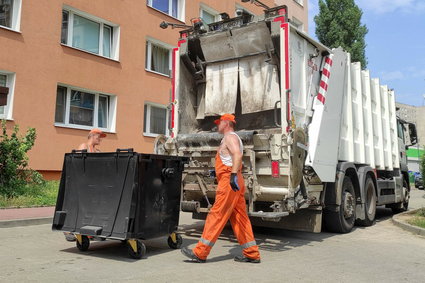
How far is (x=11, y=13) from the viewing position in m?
11.9

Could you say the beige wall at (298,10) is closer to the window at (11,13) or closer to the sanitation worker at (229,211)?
the window at (11,13)

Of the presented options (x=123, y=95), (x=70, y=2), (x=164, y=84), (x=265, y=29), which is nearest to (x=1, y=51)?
(x=70, y=2)

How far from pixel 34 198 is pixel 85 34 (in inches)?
258

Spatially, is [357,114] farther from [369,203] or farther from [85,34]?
[85,34]

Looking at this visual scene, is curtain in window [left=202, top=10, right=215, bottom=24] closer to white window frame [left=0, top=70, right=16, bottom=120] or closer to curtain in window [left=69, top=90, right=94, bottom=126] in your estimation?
curtain in window [left=69, top=90, right=94, bottom=126]

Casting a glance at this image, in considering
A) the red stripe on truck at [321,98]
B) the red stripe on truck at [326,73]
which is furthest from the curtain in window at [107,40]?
the red stripe on truck at [321,98]

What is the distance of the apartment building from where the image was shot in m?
11.9

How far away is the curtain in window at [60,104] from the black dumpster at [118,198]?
25.9 ft

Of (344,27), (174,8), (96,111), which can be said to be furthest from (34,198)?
(344,27)

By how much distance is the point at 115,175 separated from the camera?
511 centimetres

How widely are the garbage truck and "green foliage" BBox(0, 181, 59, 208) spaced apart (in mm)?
4200

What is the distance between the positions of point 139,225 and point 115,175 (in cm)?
69

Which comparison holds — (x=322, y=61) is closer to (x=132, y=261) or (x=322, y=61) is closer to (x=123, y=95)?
(x=132, y=261)

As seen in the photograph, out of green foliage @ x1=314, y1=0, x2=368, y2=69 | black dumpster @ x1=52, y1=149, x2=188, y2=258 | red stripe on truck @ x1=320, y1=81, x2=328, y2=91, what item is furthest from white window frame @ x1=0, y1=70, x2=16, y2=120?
green foliage @ x1=314, y1=0, x2=368, y2=69
